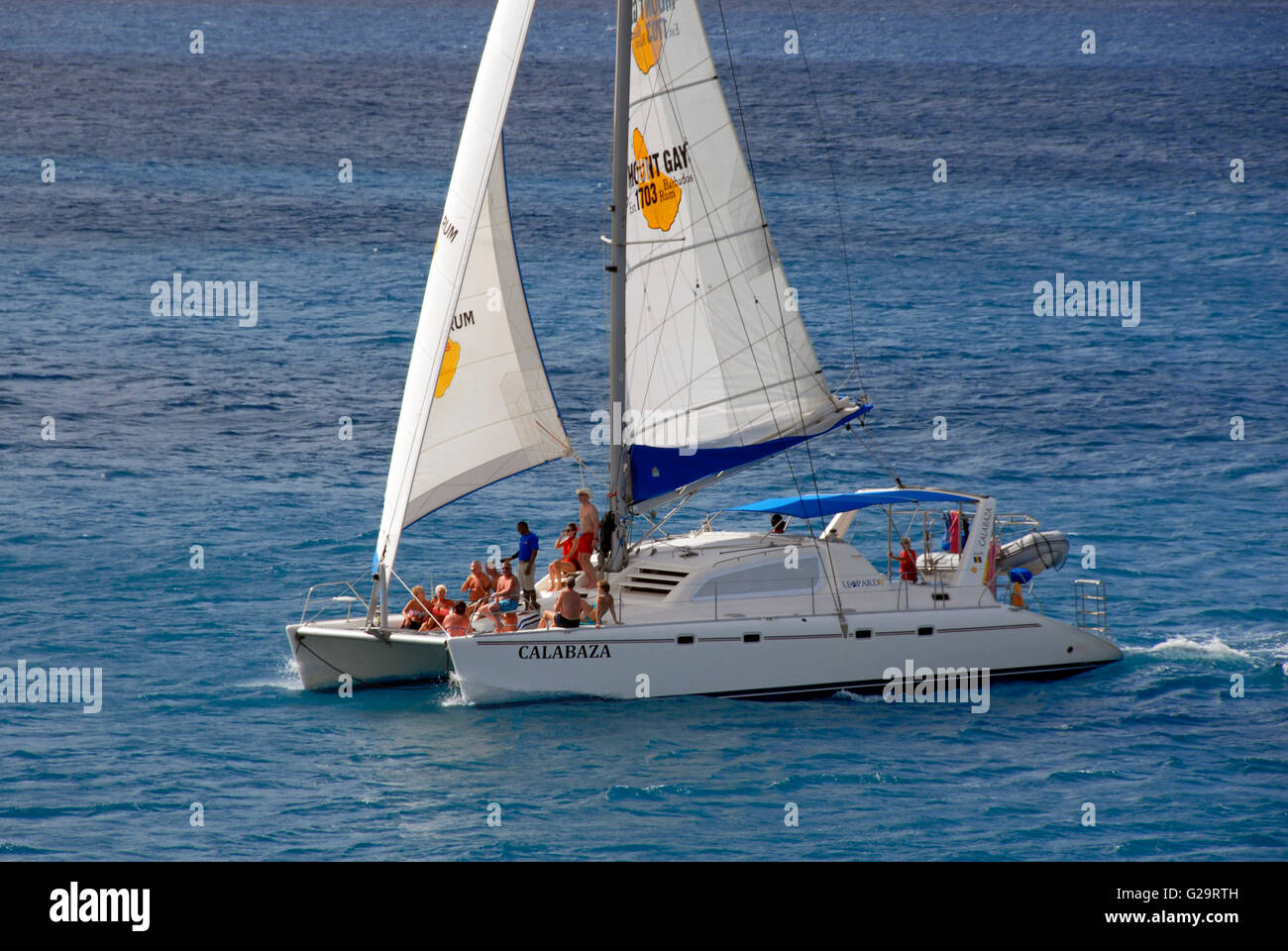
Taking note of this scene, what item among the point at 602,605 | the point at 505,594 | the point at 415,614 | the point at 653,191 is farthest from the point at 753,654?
the point at 653,191

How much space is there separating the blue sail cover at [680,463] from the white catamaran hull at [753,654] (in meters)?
3.02

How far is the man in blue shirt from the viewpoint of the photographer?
29.4 meters

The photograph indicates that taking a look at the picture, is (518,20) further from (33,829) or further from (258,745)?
(33,829)

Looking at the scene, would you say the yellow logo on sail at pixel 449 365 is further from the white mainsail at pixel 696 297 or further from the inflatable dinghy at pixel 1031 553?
the inflatable dinghy at pixel 1031 553

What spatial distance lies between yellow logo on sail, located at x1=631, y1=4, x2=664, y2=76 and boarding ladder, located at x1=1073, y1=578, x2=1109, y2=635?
39.2 feet

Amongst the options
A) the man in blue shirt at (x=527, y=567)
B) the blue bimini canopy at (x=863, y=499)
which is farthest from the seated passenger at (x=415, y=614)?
the blue bimini canopy at (x=863, y=499)

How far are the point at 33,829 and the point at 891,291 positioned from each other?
47.8 metres

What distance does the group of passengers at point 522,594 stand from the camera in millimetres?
27875

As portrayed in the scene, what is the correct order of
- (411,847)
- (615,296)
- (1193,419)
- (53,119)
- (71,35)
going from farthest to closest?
(71,35), (53,119), (1193,419), (615,296), (411,847)

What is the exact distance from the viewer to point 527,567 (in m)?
29.5

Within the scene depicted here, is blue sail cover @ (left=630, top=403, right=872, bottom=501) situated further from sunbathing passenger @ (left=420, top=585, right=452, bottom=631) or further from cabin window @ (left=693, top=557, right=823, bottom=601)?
sunbathing passenger @ (left=420, top=585, right=452, bottom=631)

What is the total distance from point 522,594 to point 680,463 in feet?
12.0

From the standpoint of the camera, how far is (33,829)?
23.2m

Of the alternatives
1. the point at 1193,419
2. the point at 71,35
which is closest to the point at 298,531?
the point at 1193,419
